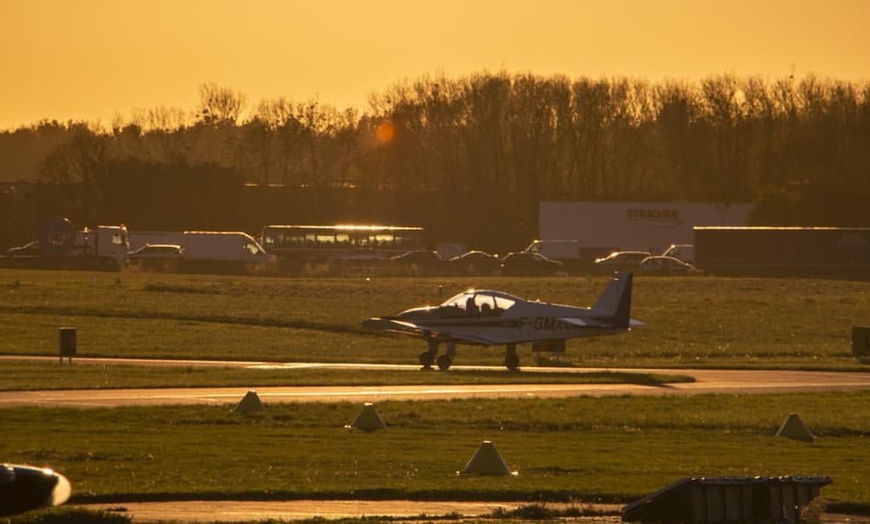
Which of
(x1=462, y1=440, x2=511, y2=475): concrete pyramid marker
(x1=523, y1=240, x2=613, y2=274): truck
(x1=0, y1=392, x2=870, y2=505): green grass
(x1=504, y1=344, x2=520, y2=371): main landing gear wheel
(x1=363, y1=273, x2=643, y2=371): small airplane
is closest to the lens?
(x1=0, y1=392, x2=870, y2=505): green grass

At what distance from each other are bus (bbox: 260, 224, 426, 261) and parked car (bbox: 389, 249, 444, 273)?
247cm

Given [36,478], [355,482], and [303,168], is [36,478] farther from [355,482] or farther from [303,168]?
[303,168]

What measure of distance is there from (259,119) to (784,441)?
162 meters

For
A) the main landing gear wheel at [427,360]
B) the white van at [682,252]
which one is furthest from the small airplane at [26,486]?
the white van at [682,252]

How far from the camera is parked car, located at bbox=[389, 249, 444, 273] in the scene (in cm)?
10394

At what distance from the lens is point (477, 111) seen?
16825 centimetres

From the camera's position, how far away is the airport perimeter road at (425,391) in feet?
112

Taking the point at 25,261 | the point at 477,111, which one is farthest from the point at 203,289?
the point at 477,111

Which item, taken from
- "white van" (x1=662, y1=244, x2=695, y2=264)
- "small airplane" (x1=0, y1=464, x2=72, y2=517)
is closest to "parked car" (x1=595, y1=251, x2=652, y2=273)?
"white van" (x1=662, y1=244, x2=695, y2=264)

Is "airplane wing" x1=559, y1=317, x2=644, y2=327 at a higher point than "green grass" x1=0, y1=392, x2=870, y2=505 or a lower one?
higher

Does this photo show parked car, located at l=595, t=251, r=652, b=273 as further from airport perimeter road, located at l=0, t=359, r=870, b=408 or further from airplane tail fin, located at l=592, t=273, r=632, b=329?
airport perimeter road, located at l=0, t=359, r=870, b=408

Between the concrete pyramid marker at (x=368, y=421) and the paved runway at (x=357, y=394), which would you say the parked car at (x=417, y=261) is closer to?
the paved runway at (x=357, y=394)

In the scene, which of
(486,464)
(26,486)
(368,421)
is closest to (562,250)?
(368,421)

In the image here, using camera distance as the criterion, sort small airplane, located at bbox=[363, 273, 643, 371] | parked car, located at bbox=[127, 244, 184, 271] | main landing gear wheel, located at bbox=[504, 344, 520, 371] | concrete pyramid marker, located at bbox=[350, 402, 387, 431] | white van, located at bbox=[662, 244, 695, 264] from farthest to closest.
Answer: white van, located at bbox=[662, 244, 695, 264] → parked car, located at bbox=[127, 244, 184, 271] → main landing gear wheel, located at bbox=[504, 344, 520, 371] → small airplane, located at bbox=[363, 273, 643, 371] → concrete pyramid marker, located at bbox=[350, 402, 387, 431]
